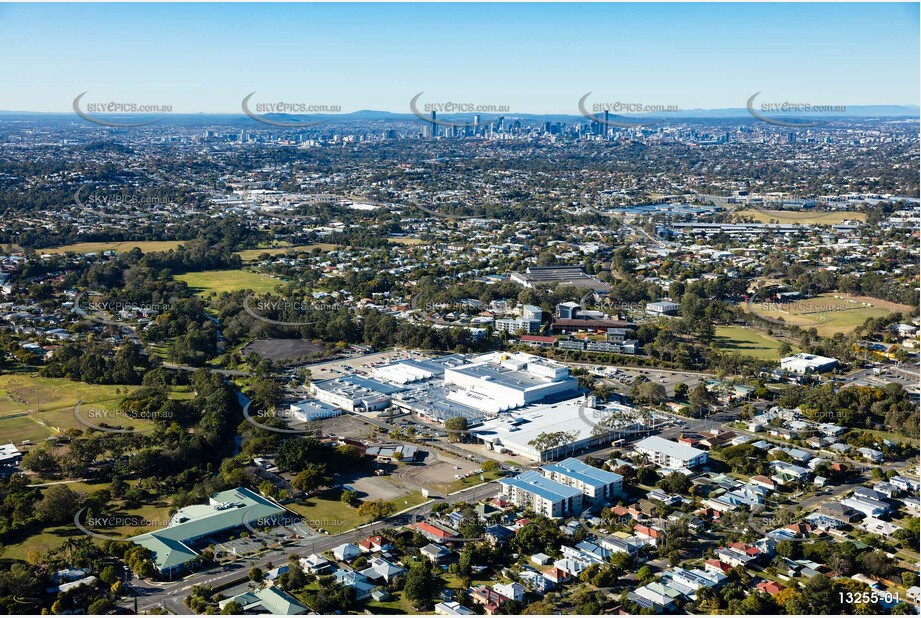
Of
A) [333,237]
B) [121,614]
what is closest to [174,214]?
[333,237]

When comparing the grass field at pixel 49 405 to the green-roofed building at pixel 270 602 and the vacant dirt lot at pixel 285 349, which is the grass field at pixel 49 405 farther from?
the green-roofed building at pixel 270 602

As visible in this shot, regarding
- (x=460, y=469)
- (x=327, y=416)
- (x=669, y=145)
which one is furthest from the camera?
(x=669, y=145)

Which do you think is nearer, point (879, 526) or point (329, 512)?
point (879, 526)

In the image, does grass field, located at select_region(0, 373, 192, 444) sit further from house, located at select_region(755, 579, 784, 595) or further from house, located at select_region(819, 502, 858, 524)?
house, located at select_region(819, 502, 858, 524)

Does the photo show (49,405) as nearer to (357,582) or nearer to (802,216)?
(357,582)

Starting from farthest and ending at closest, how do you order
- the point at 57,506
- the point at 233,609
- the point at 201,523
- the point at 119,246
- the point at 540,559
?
the point at 119,246 → the point at 57,506 → the point at 201,523 → the point at 540,559 → the point at 233,609

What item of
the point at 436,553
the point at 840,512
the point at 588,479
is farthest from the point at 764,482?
the point at 436,553

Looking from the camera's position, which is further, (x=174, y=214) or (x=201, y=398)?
(x=174, y=214)

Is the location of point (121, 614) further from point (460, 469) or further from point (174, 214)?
point (174, 214)
